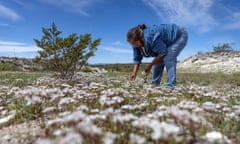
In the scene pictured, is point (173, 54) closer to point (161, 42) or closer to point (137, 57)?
point (161, 42)

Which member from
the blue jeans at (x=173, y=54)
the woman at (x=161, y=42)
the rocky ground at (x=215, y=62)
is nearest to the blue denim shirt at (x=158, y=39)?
the woman at (x=161, y=42)

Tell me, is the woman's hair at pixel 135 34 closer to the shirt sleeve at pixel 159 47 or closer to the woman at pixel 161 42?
the woman at pixel 161 42

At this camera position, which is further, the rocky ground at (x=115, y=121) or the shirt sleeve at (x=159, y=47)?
the shirt sleeve at (x=159, y=47)

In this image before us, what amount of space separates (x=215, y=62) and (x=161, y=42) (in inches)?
696

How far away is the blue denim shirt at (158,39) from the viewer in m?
4.68

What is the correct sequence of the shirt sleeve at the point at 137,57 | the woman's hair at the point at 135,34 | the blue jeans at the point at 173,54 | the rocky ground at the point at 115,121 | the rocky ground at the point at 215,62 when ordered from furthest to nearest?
the rocky ground at the point at 215,62 → the shirt sleeve at the point at 137,57 → the blue jeans at the point at 173,54 → the woman's hair at the point at 135,34 → the rocky ground at the point at 115,121

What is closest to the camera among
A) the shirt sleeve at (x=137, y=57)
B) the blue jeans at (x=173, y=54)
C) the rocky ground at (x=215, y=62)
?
the blue jeans at (x=173, y=54)

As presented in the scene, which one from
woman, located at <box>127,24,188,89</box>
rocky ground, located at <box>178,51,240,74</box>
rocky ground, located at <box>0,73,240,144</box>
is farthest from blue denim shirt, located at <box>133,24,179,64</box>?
rocky ground, located at <box>178,51,240,74</box>

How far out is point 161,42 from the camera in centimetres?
477

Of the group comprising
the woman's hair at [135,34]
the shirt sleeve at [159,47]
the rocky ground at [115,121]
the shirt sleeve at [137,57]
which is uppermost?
the woman's hair at [135,34]

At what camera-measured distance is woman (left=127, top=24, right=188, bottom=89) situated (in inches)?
184

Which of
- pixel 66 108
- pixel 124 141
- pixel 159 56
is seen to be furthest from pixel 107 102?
pixel 159 56

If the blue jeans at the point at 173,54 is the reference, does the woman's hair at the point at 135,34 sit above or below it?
above

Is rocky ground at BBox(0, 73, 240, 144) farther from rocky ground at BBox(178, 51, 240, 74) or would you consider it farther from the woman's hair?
rocky ground at BBox(178, 51, 240, 74)
